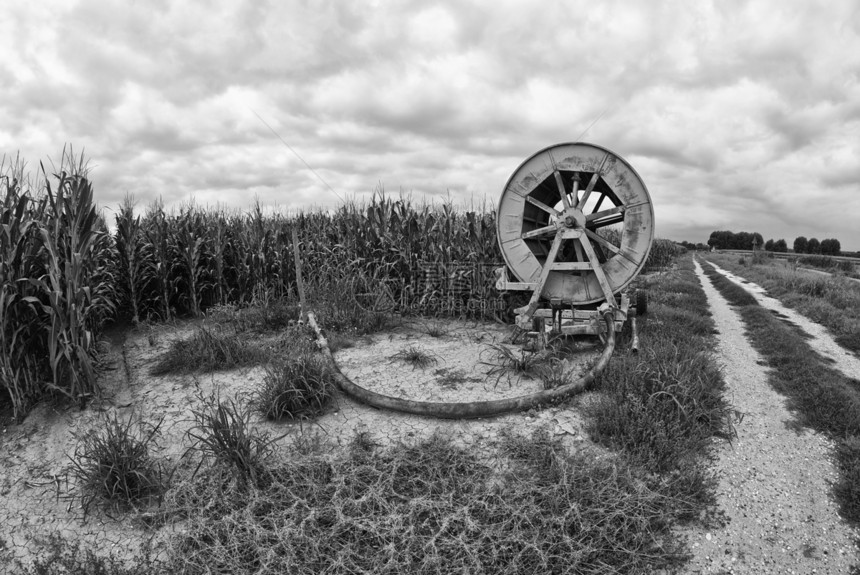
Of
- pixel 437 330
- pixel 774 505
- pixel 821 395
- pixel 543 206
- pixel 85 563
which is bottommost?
pixel 85 563

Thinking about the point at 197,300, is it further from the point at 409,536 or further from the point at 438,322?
the point at 409,536

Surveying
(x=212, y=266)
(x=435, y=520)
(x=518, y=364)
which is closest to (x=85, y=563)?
(x=435, y=520)

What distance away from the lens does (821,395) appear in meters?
5.52

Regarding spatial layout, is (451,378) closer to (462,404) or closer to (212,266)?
(462,404)

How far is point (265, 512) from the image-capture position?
337cm

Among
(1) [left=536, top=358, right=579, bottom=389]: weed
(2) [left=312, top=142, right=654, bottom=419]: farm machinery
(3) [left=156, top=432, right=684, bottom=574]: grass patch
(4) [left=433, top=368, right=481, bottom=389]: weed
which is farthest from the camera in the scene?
(2) [left=312, top=142, right=654, bottom=419]: farm machinery

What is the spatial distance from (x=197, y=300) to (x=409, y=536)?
26.7 feet

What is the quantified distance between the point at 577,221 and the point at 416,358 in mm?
3249

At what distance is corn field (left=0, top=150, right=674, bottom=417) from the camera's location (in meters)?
4.98

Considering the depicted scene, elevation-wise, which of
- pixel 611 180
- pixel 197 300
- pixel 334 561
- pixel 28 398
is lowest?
pixel 334 561

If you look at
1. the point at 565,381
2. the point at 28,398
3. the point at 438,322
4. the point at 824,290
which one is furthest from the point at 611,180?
the point at 824,290

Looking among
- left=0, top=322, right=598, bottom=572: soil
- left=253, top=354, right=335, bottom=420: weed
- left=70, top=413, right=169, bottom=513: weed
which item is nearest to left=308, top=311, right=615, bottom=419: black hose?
left=0, top=322, right=598, bottom=572: soil

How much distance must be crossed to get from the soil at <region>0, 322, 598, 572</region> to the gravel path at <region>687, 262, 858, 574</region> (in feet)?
3.84

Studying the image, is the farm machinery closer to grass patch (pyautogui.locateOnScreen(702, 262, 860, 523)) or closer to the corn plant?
grass patch (pyautogui.locateOnScreen(702, 262, 860, 523))
